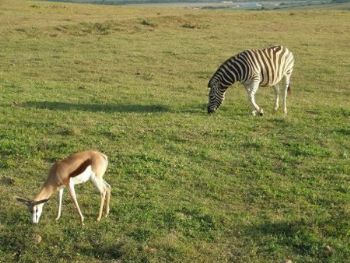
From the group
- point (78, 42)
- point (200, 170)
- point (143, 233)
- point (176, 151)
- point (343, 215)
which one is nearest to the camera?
point (143, 233)

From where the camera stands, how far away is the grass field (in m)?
7.93

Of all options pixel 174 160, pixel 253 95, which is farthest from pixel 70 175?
pixel 253 95

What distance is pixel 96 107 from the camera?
1570cm

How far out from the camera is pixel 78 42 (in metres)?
28.9

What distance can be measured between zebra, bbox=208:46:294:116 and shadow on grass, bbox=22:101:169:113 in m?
1.45

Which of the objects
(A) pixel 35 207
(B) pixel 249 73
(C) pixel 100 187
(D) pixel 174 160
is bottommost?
(D) pixel 174 160

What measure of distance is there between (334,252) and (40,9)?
3949 centimetres

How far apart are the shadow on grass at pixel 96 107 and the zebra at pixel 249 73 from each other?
4.76ft

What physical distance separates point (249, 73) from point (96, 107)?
4227 millimetres

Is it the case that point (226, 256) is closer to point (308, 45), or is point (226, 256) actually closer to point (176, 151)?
point (176, 151)

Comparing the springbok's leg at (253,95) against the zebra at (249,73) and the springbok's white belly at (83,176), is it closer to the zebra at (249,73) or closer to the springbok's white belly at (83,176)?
the zebra at (249,73)

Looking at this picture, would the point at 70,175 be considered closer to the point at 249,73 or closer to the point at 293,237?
the point at 293,237

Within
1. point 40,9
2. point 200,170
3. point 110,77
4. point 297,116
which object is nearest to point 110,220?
point 200,170

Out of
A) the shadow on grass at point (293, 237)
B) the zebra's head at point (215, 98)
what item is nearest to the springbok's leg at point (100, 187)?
the shadow on grass at point (293, 237)
